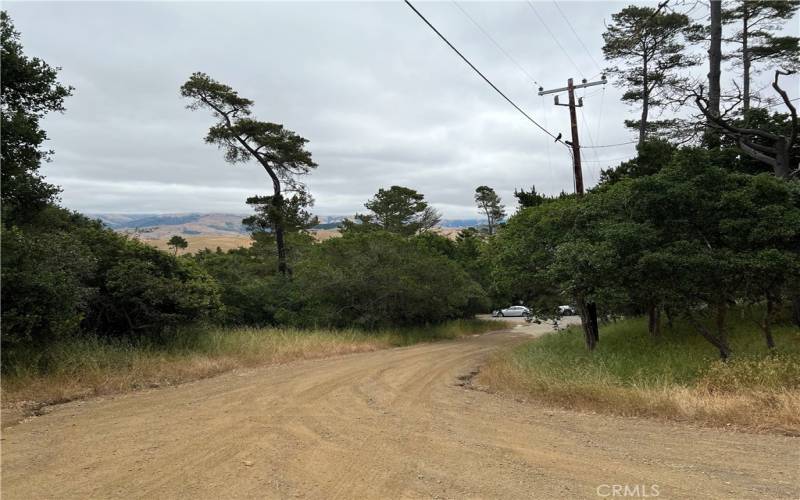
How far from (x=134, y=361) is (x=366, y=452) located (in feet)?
25.3

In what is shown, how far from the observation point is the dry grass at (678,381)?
7.15 meters

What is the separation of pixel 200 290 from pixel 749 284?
1344 centimetres

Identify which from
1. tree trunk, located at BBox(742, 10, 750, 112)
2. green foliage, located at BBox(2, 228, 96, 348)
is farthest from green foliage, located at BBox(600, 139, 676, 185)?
green foliage, located at BBox(2, 228, 96, 348)

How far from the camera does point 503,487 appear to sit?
15.4ft

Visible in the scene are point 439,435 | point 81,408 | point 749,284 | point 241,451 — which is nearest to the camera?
point 241,451

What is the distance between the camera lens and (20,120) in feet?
35.2

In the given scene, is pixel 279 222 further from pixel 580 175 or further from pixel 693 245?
pixel 693 245

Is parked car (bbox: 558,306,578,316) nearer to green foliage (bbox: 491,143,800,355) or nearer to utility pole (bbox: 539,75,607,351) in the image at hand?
utility pole (bbox: 539,75,607,351)

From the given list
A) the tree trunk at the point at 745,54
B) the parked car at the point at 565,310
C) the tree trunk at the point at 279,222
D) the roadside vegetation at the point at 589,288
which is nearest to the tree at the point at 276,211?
the tree trunk at the point at 279,222

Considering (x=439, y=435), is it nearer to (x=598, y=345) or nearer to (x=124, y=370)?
(x=124, y=370)

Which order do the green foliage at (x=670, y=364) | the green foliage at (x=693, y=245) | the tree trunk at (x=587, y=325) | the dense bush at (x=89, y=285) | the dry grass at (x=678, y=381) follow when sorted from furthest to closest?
the tree trunk at (x=587, y=325) → the green foliage at (x=693, y=245) → the dense bush at (x=89, y=285) → the green foliage at (x=670, y=364) → the dry grass at (x=678, y=381)

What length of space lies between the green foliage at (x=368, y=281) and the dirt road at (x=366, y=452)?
15554mm

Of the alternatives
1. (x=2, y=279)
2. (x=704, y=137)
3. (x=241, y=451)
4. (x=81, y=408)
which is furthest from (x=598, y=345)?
(x=2, y=279)

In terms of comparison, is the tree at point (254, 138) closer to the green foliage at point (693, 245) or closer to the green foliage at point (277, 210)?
the green foliage at point (277, 210)
